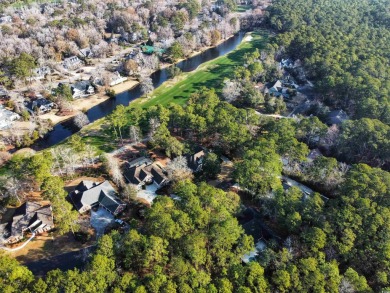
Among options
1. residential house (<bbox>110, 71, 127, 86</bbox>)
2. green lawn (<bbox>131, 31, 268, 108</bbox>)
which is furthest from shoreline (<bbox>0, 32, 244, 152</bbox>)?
green lawn (<bbox>131, 31, 268, 108</bbox>)

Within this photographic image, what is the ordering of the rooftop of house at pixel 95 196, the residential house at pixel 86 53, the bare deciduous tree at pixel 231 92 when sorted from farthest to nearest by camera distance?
1. the residential house at pixel 86 53
2. the bare deciduous tree at pixel 231 92
3. the rooftop of house at pixel 95 196

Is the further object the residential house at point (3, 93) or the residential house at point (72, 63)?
the residential house at point (72, 63)

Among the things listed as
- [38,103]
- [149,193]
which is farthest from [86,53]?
[149,193]

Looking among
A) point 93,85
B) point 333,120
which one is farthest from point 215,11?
point 333,120

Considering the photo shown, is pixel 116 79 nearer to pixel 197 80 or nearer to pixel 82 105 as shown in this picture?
pixel 82 105

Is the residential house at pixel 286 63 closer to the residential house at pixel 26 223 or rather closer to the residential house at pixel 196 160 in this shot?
the residential house at pixel 196 160

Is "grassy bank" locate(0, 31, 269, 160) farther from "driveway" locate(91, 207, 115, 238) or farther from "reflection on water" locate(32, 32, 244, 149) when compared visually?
"driveway" locate(91, 207, 115, 238)

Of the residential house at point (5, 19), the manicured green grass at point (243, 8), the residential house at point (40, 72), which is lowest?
the residential house at point (40, 72)

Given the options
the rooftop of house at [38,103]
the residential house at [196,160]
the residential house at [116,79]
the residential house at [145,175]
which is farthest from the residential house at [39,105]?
the residential house at [196,160]

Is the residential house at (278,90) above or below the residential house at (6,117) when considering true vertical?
below
